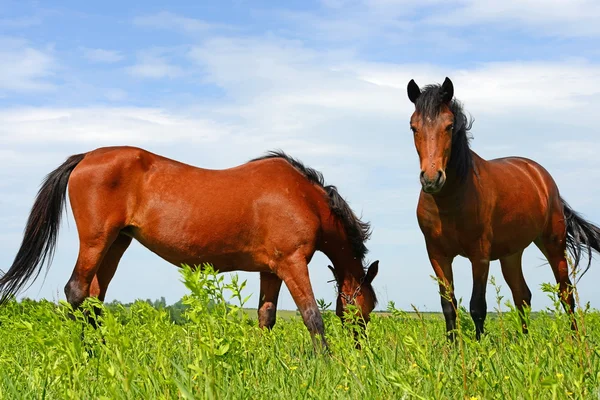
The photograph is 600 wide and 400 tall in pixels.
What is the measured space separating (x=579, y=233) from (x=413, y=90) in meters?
4.34

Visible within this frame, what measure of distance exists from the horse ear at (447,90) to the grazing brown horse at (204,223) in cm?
182

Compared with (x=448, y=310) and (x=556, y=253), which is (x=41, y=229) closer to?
(x=448, y=310)

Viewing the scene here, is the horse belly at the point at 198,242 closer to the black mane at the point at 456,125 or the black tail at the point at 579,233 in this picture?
the black mane at the point at 456,125

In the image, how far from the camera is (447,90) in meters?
6.98

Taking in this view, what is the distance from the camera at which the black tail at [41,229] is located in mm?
7914

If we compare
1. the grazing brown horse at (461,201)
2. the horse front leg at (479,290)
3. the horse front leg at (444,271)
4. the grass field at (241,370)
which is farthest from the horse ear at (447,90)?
the grass field at (241,370)

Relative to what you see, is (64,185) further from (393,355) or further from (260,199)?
(393,355)

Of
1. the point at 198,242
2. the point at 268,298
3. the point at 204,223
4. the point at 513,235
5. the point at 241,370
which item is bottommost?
the point at 241,370

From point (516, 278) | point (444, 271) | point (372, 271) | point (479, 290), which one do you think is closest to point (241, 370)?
point (444, 271)

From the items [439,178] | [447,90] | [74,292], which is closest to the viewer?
[439,178]

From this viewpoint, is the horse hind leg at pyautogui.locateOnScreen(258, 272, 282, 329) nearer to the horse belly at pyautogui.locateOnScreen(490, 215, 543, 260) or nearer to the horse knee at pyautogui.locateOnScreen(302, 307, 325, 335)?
the horse knee at pyautogui.locateOnScreen(302, 307, 325, 335)

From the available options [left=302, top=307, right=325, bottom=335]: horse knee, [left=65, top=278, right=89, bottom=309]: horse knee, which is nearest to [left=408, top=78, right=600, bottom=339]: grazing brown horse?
[left=302, top=307, right=325, bottom=335]: horse knee

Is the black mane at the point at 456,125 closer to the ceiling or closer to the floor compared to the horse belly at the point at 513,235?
closer to the ceiling

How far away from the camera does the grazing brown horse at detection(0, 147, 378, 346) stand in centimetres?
736
